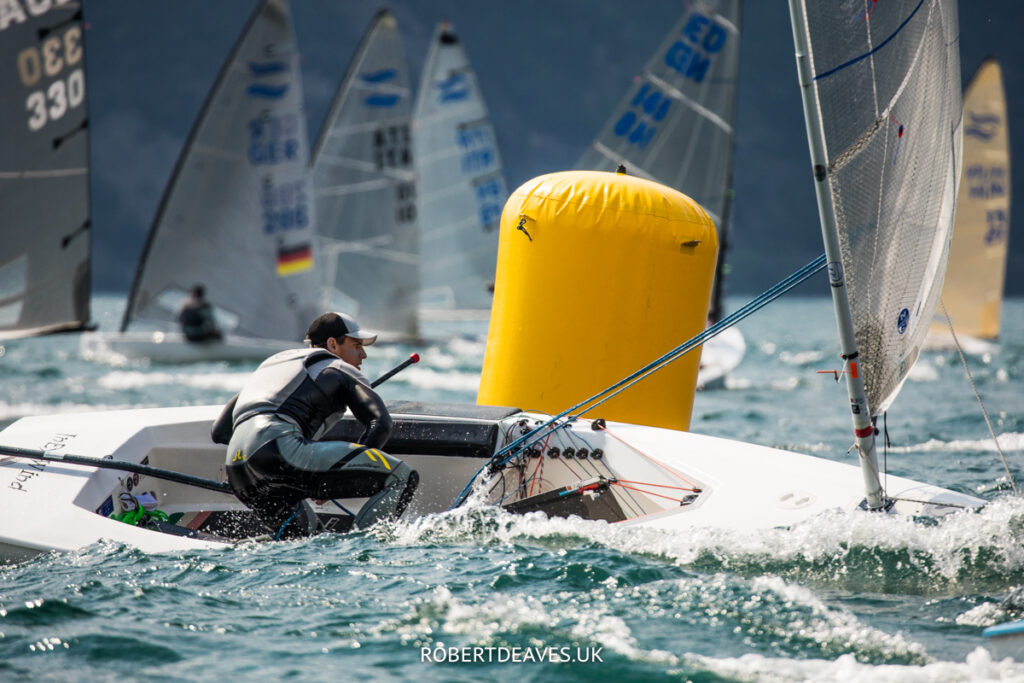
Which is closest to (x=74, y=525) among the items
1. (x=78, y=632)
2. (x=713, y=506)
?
(x=78, y=632)

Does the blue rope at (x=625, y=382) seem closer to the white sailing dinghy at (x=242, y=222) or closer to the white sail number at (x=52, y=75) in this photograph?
the white sail number at (x=52, y=75)

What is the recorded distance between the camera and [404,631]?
311 centimetres

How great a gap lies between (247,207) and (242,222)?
0.26 metres

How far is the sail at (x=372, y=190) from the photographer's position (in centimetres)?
1955

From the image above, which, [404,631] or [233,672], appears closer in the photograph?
[233,672]

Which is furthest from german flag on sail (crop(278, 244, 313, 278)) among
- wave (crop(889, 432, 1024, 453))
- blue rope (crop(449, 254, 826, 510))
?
blue rope (crop(449, 254, 826, 510))

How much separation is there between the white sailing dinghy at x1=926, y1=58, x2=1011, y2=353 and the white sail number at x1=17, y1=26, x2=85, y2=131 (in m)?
16.2

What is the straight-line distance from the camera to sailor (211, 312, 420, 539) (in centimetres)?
402

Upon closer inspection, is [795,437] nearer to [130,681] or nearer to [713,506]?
[713,506]

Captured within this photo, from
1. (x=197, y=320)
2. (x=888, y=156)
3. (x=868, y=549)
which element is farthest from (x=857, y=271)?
(x=197, y=320)

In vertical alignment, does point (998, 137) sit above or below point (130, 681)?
above

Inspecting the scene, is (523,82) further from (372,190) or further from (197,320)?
(197,320)

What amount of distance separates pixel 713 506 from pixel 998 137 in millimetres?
19196

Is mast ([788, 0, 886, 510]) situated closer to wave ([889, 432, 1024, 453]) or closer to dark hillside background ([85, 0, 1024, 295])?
wave ([889, 432, 1024, 453])
